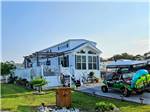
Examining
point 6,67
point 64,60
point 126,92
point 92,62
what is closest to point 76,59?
point 64,60

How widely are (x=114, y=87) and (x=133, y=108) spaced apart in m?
6.74

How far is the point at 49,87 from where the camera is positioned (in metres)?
26.9

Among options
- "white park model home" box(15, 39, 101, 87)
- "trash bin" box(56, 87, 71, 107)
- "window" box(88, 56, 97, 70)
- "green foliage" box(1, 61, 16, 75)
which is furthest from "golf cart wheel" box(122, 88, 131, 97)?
"green foliage" box(1, 61, 16, 75)

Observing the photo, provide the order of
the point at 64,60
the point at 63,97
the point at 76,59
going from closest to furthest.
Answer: the point at 63,97 < the point at 76,59 < the point at 64,60

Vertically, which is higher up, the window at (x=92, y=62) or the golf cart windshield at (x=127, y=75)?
the window at (x=92, y=62)

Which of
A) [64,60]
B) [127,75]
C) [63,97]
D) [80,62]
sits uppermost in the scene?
[64,60]

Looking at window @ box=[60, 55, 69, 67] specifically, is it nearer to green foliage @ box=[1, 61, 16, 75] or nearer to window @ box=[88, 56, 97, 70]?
window @ box=[88, 56, 97, 70]

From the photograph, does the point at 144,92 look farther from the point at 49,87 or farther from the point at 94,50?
the point at 94,50

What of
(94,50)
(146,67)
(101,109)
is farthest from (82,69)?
(101,109)

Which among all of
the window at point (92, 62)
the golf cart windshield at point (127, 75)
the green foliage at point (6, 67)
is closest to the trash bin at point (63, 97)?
the golf cart windshield at point (127, 75)

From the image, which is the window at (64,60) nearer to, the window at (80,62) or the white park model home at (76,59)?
the white park model home at (76,59)

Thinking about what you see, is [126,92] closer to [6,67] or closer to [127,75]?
[127,75]

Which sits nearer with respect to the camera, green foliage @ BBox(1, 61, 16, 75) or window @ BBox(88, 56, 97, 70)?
window @ BBox(88, 56, 97, 70)

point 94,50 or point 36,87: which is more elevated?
point 94,50
